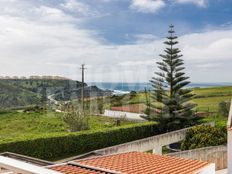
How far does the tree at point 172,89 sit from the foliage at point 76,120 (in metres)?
4.63

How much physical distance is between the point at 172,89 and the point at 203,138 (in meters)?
6.72

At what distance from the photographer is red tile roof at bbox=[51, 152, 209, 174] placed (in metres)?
6.19

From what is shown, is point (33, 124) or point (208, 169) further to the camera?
point (33, 124)

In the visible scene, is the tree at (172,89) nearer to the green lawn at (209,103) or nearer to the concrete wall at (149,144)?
the concrete wall at (149,144)

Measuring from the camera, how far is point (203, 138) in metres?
15.8

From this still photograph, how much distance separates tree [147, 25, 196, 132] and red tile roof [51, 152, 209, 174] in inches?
540

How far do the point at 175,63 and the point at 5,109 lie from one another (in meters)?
14.5

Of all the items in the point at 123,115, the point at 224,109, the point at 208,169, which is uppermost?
the point at 208,169

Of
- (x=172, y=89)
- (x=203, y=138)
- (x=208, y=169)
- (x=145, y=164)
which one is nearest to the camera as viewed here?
(x=145, y=164)

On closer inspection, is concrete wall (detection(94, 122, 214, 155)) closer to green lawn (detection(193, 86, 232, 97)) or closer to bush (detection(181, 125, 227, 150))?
bush (detection(181, 125, 227, 150))

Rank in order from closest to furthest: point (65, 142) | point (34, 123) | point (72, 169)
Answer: point (72, 169)
point (65, 142)
point (34, 123)

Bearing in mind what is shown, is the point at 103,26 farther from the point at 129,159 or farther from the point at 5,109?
the point at 129,159

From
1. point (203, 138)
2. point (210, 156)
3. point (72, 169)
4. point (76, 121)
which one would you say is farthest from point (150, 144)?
point (72, 169)

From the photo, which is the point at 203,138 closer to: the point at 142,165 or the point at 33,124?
the point at 142,165
